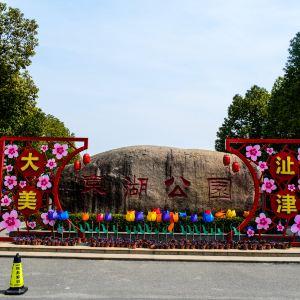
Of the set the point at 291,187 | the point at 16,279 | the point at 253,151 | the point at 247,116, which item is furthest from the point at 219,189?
the point at 247,116

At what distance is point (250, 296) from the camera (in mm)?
9141

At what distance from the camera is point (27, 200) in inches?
645

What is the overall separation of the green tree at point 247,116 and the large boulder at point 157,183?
24219 mm

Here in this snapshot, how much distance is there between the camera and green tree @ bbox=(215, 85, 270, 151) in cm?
4459

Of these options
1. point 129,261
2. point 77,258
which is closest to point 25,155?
point 77,258

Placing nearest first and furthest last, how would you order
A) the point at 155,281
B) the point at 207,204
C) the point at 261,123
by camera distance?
the point at 155,281, the point at 207,204, the point at 261,123

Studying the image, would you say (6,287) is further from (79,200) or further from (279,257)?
(79,200)

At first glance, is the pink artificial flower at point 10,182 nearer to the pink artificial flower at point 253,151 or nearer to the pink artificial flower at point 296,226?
the pink artificial flower at point 253,151

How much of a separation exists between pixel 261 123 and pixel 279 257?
3222 centimetres

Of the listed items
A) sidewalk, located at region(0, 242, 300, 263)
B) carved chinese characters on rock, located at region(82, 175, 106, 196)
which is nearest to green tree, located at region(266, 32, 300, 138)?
carved chinese characters on rock, located at region(82, 175, 106, 196)

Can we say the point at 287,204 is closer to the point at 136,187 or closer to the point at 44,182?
the point at 136,187

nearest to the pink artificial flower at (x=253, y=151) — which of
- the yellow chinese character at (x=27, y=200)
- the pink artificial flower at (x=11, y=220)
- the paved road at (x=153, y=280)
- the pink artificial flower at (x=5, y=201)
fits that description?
the paved road at (x=153, y=280)

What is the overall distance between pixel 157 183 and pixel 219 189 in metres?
2.88

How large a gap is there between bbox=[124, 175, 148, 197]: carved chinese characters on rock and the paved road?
7.09 meters
